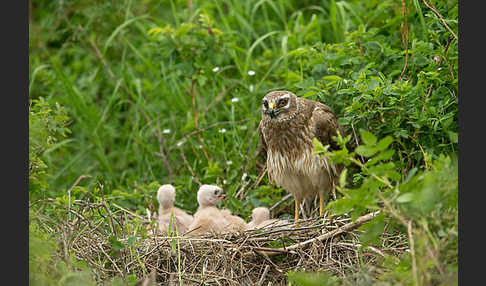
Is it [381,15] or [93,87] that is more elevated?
[381,15]

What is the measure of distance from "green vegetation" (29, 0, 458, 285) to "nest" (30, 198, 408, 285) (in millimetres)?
187

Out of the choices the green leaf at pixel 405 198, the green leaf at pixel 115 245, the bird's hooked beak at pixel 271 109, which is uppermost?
the green leaf at pixel 405 198

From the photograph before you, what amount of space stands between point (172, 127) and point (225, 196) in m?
1.56

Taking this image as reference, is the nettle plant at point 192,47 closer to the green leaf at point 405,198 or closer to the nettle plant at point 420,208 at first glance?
the nettle plant at point 420,208

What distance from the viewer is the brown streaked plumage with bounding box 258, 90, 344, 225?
14.3 feet

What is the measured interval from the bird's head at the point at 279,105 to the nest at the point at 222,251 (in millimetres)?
873

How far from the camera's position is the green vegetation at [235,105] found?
9.14 feet

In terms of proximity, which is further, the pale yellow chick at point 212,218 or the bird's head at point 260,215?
the bird's head at point 260,215

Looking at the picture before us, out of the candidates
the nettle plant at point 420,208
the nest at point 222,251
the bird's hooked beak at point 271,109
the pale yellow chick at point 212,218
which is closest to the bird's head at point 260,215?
the pale yellow chick at point 212,218

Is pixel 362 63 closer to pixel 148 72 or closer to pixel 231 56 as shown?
pixel 231 56

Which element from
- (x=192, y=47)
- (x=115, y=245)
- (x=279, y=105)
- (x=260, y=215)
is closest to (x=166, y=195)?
(x=260, y=215)

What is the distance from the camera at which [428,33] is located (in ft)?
15.0

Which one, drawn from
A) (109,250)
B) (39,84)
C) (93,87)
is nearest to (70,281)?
(109,250)

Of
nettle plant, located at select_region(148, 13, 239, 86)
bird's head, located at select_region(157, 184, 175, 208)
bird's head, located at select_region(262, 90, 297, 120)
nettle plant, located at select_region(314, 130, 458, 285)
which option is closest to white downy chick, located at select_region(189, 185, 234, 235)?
bird's head, located at select_region(157, 184, 175, 208)
